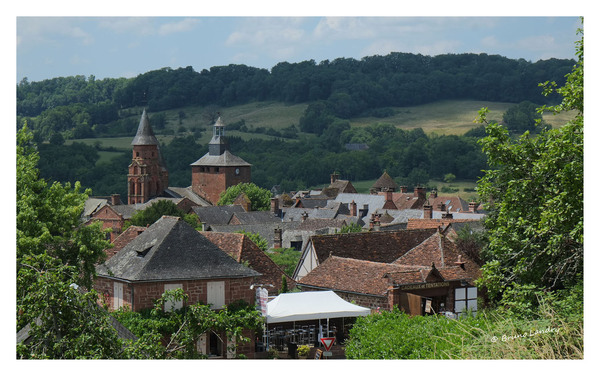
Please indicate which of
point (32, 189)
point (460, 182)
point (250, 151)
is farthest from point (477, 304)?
point (250, 151)

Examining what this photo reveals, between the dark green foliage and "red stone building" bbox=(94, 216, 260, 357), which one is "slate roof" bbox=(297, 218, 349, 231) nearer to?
"red stone building" bbox=(94, 216, 260, 357)

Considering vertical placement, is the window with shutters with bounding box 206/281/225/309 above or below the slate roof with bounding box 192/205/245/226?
above

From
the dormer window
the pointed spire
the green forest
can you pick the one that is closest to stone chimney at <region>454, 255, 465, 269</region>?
the dormer window

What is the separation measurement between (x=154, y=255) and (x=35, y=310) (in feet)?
33.4

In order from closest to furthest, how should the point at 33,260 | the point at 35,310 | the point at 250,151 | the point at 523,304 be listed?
the point at 35,310 < the point at 33,260 < the point at 523,304 < the point at 250,151

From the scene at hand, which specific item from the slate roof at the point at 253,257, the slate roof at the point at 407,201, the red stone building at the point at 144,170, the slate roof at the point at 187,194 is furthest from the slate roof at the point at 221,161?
the slate roof at the point at 253,257

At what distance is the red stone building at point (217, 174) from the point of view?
4845 inches

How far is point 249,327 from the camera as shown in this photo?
2559cm

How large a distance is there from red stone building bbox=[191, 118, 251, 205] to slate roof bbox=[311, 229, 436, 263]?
8563cm

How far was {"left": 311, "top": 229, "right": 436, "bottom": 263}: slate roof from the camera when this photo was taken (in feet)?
118

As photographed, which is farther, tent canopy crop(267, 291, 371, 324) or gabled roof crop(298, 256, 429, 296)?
gabled roof crop(298, 256, 429, 296)

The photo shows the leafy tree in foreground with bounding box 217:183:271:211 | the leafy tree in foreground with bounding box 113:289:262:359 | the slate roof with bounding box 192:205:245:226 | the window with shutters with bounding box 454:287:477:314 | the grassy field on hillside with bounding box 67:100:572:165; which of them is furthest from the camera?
the grassy field on hillside with bounding box 67:100:572:165

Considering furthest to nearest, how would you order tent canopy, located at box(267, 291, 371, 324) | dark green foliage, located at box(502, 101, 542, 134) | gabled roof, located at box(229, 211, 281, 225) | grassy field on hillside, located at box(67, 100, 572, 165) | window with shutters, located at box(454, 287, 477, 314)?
1. grassy field on hillside, located at box(67, 100, 572, 165)
2. dark green foliage, located at box(502, 101, 542, 134)
3. gabled roof, located at box(229, 211, 281, 225)
4. window with shutters, located at box(454, 287, 477, 314)
5. tent canopy, located at box(267, 291, 371, 324)

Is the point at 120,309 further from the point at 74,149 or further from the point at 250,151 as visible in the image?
the point at 250,151
